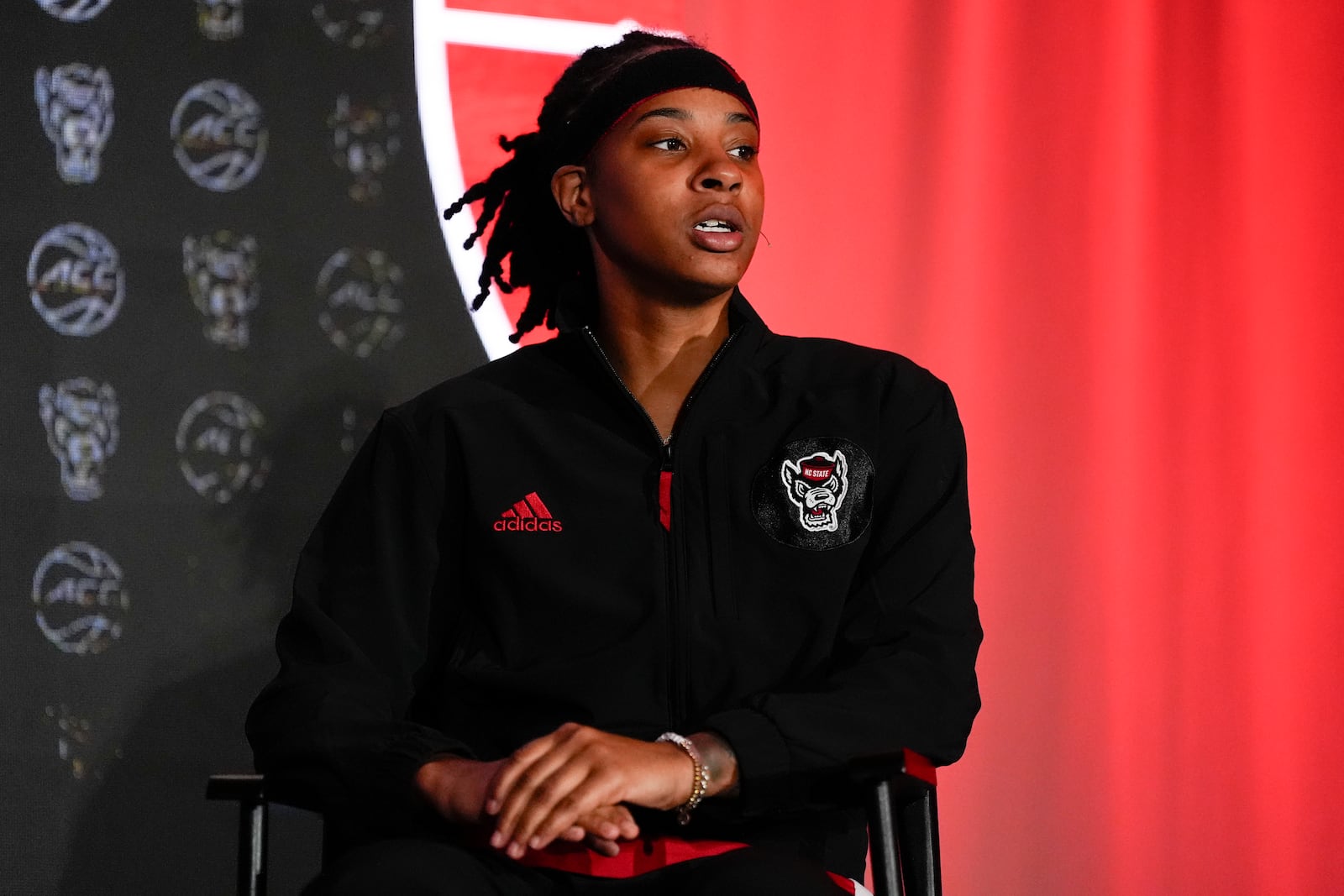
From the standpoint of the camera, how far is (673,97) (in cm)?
188

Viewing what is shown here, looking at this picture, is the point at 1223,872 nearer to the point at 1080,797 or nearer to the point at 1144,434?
the point at 1080,797

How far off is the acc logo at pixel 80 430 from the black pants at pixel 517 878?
1151mm

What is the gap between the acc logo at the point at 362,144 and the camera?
245 centimetres

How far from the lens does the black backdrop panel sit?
2291mm

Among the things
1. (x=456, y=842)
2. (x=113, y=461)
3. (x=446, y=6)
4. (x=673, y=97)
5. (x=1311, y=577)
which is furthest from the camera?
(x=1311, y=577)

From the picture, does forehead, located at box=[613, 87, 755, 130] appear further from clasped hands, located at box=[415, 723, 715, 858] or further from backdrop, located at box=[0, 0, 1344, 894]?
clasped hands, located at box=[415, 723, 715, 858]

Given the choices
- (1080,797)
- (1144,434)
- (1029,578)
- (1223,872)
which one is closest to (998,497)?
(1029,578)

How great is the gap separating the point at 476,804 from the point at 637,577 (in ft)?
1.19

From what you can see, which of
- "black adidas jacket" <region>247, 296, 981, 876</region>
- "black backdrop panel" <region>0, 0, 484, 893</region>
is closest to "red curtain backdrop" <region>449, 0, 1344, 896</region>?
"black backdrop panel" <region>0, 0, 484, 893</region>

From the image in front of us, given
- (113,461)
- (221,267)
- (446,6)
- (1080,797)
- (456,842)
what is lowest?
(1080,797)

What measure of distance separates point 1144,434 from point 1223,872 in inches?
32.1

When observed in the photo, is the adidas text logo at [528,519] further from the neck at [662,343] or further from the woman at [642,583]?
the neck at [662,343]

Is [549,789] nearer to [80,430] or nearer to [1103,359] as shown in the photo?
[80,430]

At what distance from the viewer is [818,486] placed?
1.69m
